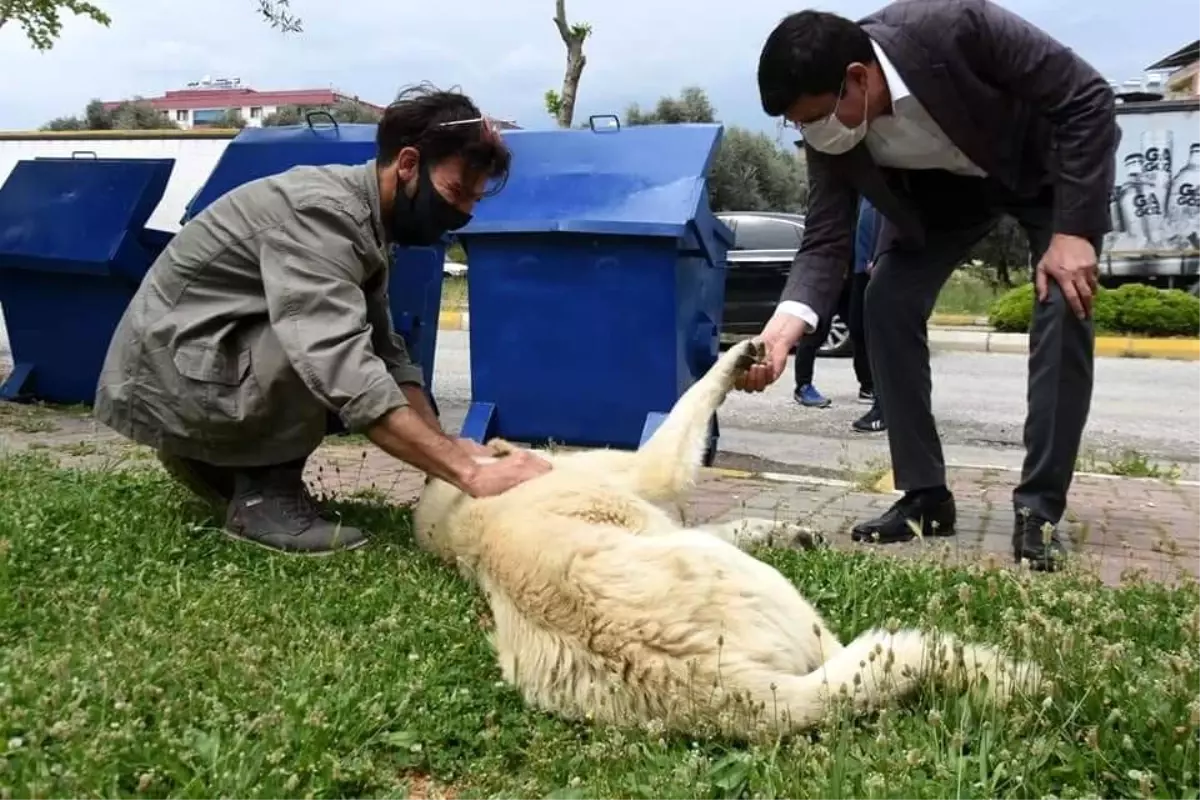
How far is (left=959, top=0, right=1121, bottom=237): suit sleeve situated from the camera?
10.8 feet

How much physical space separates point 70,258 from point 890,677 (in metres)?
5.47

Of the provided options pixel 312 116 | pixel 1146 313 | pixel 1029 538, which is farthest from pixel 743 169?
pixel 1029 538

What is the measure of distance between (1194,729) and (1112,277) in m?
15.7

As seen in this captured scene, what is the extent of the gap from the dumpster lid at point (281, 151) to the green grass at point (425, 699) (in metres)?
2.83

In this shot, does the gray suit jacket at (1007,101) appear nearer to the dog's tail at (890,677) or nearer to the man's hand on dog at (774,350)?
the man's hand on dog at (774,350)

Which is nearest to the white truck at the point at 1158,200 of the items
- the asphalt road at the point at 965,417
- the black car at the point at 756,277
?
the asphalt road at the point at 965,417

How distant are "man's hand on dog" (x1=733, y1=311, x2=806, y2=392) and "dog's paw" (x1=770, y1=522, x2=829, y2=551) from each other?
0.46 m

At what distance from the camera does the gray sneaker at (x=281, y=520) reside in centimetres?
343

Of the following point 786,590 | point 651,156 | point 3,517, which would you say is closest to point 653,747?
point 786,590

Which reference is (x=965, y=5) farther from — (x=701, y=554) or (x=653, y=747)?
(x=653, y=747)

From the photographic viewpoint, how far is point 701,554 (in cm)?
240

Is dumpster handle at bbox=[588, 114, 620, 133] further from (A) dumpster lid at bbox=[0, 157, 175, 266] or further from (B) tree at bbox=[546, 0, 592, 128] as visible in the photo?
(B) tree at bbox=[546, 0, 592, 128]

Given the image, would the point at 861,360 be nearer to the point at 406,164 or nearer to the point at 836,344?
the point at 836,344

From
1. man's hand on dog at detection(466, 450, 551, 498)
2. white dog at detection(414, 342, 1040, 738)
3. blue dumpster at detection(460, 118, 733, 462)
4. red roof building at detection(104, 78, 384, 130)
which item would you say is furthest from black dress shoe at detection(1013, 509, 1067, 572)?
red roof building at detection(104, 78, 384, 130)
